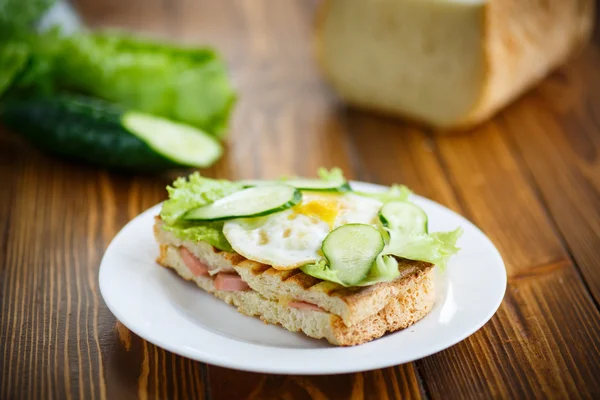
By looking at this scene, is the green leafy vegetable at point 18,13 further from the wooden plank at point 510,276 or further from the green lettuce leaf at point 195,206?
the green lettuce leaf at point 195,206

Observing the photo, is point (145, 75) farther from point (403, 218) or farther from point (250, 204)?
point (403, 218)

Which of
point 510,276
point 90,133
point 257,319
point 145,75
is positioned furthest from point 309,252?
point 145,75

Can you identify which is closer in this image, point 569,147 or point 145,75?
point 569,147

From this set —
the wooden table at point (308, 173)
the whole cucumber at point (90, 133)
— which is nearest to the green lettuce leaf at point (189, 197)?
the wooden table at point (308, 173)

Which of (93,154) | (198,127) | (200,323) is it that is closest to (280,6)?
(198,127)

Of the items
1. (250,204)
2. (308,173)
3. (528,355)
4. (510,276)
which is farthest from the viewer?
(308,173)

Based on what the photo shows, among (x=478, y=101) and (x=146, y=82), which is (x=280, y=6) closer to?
(x=146, y=82)

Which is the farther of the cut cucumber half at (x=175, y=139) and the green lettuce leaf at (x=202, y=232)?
the cut cucumber half at (x=175, y=139)
